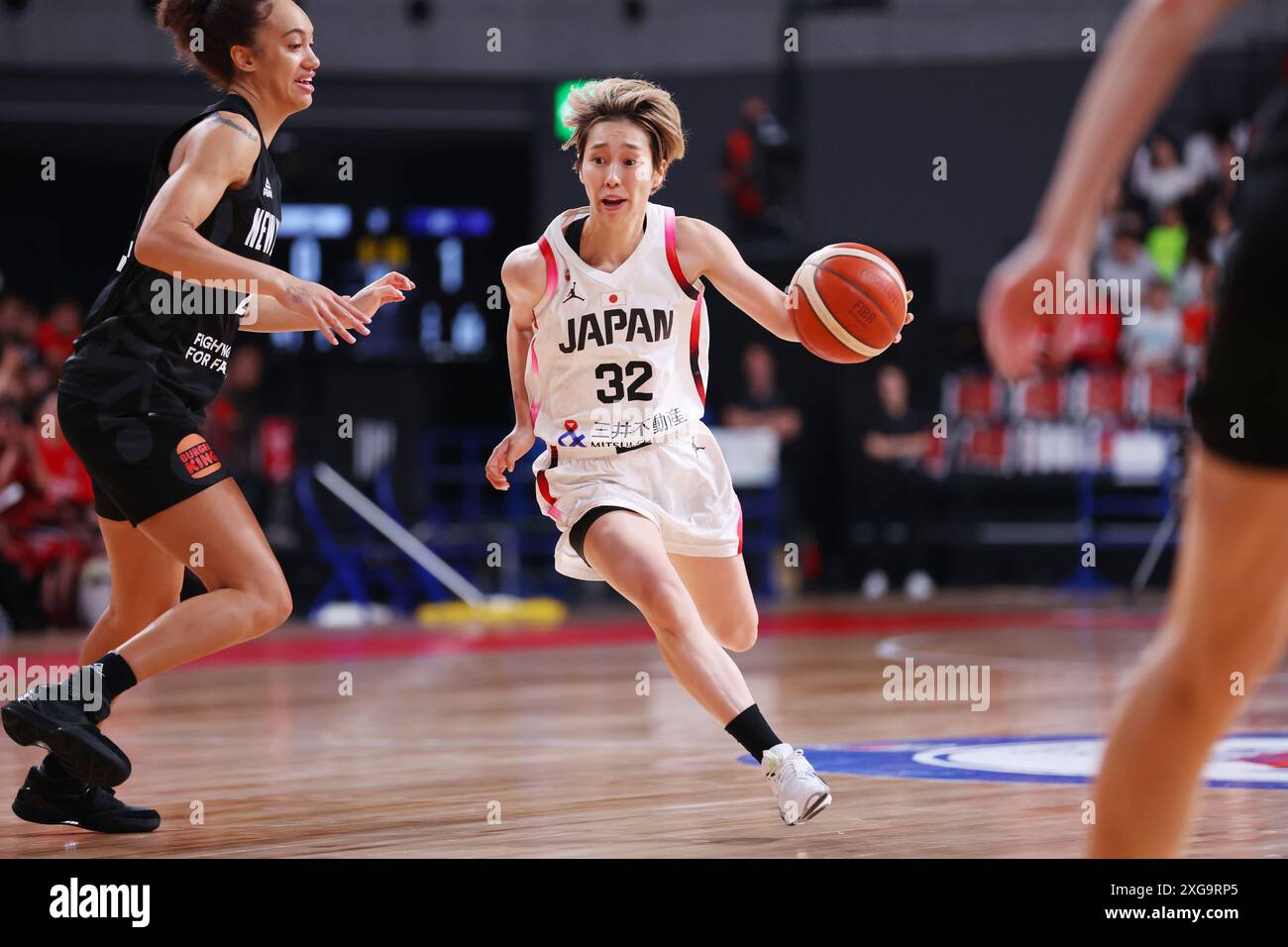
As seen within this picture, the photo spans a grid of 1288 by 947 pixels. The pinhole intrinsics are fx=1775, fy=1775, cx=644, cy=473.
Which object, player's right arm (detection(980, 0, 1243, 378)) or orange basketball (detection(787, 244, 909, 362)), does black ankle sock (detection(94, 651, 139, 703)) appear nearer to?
orange basketball (detection(787, 244, 909, 362))

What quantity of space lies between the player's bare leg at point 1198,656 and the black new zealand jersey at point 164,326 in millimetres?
2467

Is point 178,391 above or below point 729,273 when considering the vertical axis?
below

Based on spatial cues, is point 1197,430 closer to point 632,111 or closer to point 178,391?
point 632,111

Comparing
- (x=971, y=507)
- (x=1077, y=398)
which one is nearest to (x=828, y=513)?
(x=971, y=507)

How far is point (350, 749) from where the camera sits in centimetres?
568

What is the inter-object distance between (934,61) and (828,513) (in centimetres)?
483

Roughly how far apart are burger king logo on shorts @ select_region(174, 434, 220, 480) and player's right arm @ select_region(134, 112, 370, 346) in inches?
15.2

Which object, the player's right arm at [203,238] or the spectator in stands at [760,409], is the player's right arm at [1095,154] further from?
the spectator in stands at [760,409]

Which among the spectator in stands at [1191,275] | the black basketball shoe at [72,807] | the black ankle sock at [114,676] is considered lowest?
the black basketball shoe at [72,807]

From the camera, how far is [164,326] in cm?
407

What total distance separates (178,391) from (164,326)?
0.50 ft

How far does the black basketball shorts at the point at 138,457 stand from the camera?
13.0 feet

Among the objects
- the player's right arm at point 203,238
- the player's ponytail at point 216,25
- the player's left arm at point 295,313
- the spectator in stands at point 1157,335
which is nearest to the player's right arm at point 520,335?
the player's left arm at point 295,313

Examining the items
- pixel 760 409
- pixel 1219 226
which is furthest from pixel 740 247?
pixel 1219 226
